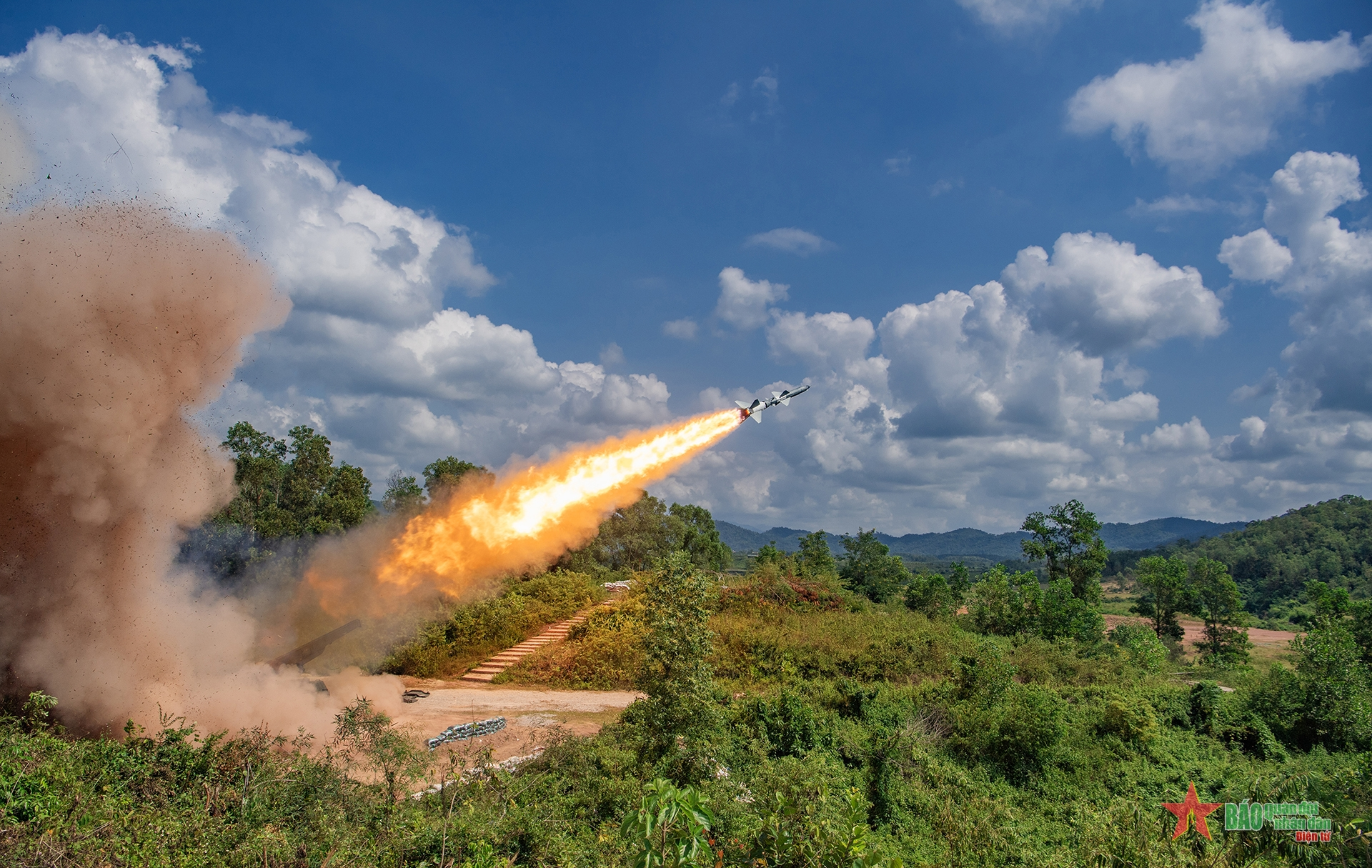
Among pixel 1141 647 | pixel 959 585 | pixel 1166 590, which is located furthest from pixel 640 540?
pixel 1166 590

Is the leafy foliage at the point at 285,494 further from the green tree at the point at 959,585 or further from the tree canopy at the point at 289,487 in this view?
the green tree at the point at 959,585

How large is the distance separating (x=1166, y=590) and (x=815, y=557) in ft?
82.4

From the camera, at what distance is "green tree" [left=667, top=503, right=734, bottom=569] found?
4858 centimetres

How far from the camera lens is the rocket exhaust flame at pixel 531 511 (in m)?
21.0

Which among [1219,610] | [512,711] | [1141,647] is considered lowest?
[1219,610]

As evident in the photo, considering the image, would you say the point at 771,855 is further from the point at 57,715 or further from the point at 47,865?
the point at 57,715

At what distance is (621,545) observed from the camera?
150 feet

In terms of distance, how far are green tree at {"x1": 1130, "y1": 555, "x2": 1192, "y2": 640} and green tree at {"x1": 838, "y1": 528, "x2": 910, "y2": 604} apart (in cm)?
1621

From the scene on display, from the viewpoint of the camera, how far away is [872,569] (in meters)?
49.4

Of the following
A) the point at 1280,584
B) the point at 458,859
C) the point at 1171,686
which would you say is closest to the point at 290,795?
the point at 458,859

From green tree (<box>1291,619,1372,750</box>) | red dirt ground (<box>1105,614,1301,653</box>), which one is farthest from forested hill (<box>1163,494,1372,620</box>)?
green tree (<box>1291,619,1372,750</box>)

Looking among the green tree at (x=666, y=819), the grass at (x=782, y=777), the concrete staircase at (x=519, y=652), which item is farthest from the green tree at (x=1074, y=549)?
the green tree at (x=666, y=819)

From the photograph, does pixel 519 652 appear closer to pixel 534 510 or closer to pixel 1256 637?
pixel 534 510

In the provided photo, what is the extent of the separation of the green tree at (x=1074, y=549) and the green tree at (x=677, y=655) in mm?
36173
